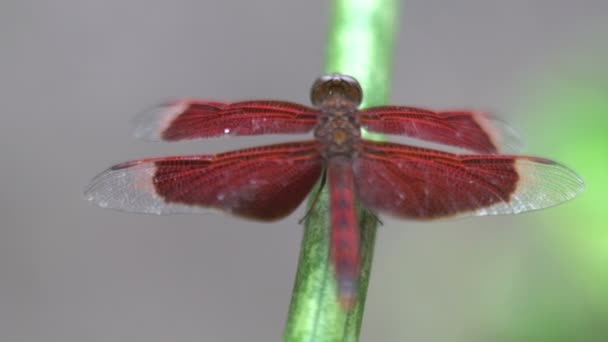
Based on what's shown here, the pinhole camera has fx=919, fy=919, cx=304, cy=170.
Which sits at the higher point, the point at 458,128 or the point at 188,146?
the point at 188,146

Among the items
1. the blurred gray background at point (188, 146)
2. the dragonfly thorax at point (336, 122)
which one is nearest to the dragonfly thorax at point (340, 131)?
the dragonfly thorax at point (336, 122)

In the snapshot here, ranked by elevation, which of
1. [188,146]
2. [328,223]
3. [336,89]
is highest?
[188,146]

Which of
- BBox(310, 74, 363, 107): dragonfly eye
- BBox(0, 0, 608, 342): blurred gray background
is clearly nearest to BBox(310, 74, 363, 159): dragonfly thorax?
BBox(310, 74, 363, 107): dragonfly eye

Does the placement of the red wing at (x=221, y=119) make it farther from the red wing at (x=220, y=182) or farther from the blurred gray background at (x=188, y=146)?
the blurred gray background at (x=188, y=146)

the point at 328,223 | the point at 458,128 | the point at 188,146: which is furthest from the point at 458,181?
the point at 188,146

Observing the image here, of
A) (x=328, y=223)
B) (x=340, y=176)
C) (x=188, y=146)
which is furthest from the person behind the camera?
(x=188, y=146)

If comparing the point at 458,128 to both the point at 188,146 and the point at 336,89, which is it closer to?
the point at 336,89

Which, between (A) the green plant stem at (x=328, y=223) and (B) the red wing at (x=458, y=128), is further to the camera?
(B) the red wing at (x=458, y=128)

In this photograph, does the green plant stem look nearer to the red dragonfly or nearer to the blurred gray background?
the red dragonfly
